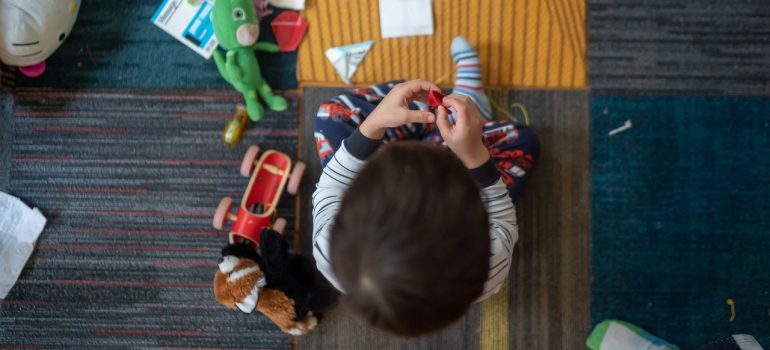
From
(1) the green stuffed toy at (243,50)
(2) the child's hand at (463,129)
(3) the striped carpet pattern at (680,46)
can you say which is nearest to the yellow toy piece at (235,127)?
(1) the green stuffed toy at (243,50)

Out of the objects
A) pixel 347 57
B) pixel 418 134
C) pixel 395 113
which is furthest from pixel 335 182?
→ pixel 347 57

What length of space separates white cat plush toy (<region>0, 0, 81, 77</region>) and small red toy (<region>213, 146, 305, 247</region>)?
0.46 metres

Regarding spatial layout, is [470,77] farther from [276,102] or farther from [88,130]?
[88,130]

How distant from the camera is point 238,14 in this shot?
42.1 inches

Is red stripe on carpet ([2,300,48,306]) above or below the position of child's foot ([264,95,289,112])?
below

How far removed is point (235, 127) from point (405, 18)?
433mm

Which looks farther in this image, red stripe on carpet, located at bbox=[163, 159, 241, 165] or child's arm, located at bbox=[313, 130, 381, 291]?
red stripe on carpet, located at bbox=[163, 159, 241, 165]

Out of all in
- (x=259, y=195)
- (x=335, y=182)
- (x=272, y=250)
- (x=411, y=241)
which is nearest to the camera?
(x=411, y=241)

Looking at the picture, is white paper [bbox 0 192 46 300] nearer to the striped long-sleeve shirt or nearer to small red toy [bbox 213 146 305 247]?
small red toy [bbox 213 146 305 247]

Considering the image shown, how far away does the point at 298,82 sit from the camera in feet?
3.77

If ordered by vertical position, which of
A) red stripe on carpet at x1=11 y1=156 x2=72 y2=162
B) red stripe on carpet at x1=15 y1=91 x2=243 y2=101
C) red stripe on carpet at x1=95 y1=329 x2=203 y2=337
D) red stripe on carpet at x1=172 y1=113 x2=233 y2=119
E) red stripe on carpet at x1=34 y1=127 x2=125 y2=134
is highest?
red stripe on carpet at x1=15 y1=91 x2=243 y2=101

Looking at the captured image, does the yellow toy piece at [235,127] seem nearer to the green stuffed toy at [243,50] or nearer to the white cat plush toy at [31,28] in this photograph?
the green stuffed toy at [243,50]

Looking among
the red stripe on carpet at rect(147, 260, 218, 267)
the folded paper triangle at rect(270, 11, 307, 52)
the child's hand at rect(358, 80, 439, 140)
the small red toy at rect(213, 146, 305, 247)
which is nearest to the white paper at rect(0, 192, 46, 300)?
the red stripe on carpet at rect(147, 260, 218, 267)

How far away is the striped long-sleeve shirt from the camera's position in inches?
31.4
